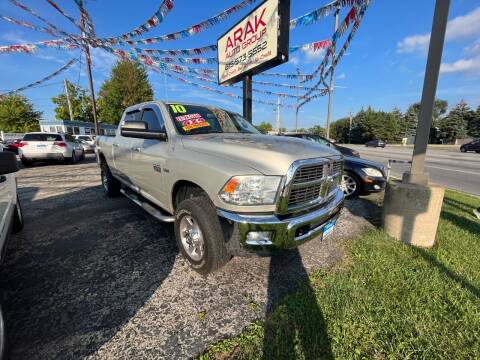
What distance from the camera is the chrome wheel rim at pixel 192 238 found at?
258 cm

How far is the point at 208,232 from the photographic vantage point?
2352 millimetres

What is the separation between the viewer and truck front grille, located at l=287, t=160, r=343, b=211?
7.40ft

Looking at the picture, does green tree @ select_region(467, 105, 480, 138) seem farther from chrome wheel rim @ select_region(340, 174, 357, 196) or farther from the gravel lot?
the gravel lot

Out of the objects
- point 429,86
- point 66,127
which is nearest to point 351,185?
point 429,86

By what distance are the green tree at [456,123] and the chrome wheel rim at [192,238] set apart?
70463 mm

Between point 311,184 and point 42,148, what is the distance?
41.1 ft

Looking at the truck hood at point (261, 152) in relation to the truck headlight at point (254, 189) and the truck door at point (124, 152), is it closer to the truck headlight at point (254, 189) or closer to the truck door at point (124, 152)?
the truck headlight at point (254, 189)

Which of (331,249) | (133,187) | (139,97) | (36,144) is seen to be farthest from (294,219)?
(139,97)

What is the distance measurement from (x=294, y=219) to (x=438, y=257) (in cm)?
217

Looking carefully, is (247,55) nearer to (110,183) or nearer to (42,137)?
(110,183)

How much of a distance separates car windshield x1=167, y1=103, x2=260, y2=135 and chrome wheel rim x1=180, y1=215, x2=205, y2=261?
1.11 metres

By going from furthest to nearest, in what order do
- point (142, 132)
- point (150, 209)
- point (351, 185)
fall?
point (351, 185) → point (150, 209) → point (142, 132)

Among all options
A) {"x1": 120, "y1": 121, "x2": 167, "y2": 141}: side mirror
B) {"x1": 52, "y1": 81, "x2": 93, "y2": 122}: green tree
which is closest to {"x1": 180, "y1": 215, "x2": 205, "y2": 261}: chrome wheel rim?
{"x1": 120, "y1": 121, "x2": 167, "y2": 141}: side mirror

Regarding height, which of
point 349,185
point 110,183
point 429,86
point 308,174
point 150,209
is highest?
point 429,86
